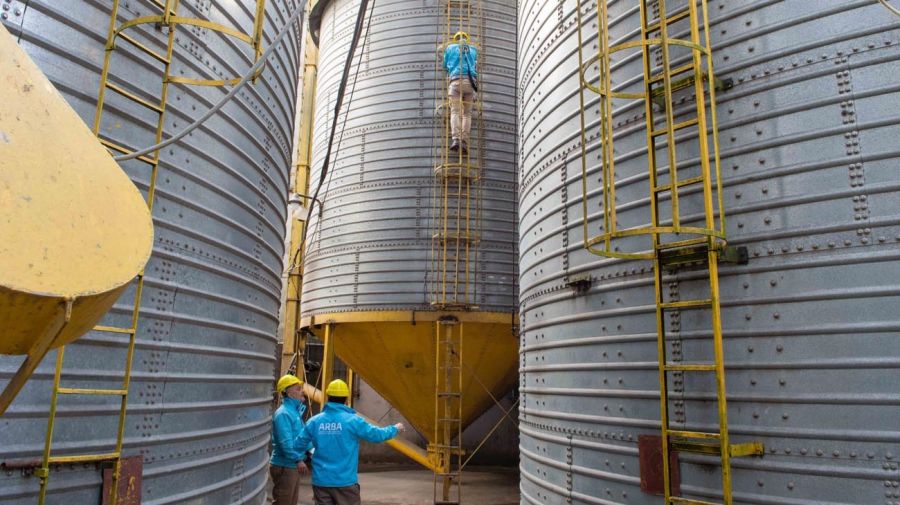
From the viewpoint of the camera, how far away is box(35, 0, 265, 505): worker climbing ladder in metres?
3.52

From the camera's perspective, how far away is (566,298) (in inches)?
218

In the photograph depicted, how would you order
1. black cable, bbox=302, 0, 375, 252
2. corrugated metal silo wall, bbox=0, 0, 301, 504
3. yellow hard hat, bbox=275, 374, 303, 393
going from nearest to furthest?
corrugated metal silo wall, bbox=0, 0, 301, 504 → yellow hard hat, bbox=275, 374, 303, 393 → black cable, bbox=302, 0, 375, 252

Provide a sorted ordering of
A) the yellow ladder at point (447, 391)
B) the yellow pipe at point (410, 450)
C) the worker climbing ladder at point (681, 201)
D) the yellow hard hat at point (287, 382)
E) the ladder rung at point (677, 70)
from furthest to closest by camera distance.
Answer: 1. the yellow pipe at point (410, 450)
2. the yellow ladder at point (447, 391)
3. the yellow hard hat at point (287, 382)
4. the ladder rung at point (677, 70)
5. the worker climbing ladder at point (681, 201)

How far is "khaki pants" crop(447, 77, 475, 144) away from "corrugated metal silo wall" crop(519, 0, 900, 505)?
6.91m

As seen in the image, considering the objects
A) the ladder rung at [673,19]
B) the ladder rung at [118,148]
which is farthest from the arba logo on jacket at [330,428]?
the ladder rung at [673,19]

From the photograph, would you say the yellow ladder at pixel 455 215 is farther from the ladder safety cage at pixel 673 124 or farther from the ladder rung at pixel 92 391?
the ladder rung at pixel 92 391

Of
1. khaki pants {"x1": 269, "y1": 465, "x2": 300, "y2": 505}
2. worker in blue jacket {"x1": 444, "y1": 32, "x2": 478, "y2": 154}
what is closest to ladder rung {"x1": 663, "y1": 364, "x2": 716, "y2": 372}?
khaki pants {"x1": 269, "y1": 465, "x2": 300, "y2": 505}

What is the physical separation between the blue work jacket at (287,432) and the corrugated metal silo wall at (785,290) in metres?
3.08

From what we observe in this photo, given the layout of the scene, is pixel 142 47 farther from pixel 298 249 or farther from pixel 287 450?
pixel 298 249

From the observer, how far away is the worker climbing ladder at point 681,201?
3.91 m

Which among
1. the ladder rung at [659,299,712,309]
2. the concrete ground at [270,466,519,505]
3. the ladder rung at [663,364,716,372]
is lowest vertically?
the concrete ground at [270,466,519,505]

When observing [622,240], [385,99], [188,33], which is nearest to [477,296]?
[385,99]

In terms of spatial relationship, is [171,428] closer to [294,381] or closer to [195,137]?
[195,137]

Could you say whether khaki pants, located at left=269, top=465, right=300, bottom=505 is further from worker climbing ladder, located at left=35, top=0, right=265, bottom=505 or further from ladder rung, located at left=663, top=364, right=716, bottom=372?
ladder rung, located at left=663, top=364, right=716, bottom=372
